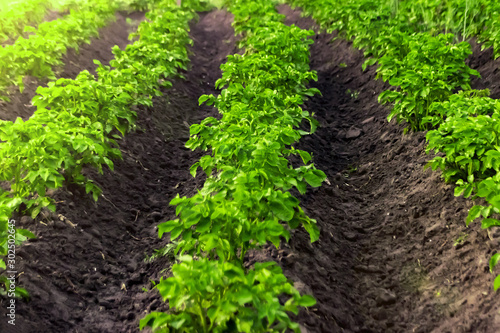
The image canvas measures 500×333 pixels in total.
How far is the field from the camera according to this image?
2395mm

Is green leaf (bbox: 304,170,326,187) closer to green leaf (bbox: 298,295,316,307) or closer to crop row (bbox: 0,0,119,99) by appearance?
green leaf (bbox: 298,295,316,307)

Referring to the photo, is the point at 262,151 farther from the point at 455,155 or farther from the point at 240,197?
the point at 455,155

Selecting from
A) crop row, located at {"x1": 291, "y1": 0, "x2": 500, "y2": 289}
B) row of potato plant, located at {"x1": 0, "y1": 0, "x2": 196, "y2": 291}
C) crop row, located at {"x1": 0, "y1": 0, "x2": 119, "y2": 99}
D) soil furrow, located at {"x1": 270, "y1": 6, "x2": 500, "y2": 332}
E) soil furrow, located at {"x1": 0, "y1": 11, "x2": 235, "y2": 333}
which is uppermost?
crop row, located at {"x1": 0, "y1": 0, "x2": 119, "y2": 99}

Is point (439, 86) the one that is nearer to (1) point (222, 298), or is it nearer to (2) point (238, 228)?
(2) point (238, 228)

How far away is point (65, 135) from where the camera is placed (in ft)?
11.2

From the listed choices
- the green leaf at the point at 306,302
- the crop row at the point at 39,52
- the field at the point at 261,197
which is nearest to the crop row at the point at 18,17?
the crop row at the point at 39,52

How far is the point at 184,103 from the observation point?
6137mm

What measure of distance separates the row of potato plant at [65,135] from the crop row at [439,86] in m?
2.82

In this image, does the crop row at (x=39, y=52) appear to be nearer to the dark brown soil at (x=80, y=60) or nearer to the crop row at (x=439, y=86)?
the dark brown soil at (x=80, y=60)

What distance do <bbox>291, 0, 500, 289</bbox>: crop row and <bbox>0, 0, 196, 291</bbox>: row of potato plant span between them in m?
2.82

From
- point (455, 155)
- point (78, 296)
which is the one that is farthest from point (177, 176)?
point (455, 155)

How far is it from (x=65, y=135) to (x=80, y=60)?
429 centimetres

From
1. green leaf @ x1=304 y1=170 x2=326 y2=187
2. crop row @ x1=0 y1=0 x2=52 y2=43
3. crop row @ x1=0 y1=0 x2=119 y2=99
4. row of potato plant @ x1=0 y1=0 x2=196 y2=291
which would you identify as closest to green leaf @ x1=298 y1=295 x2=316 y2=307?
green leaf @ x1=304 y1=170 x2=326 y2=187

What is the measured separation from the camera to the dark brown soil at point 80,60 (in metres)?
5.23
